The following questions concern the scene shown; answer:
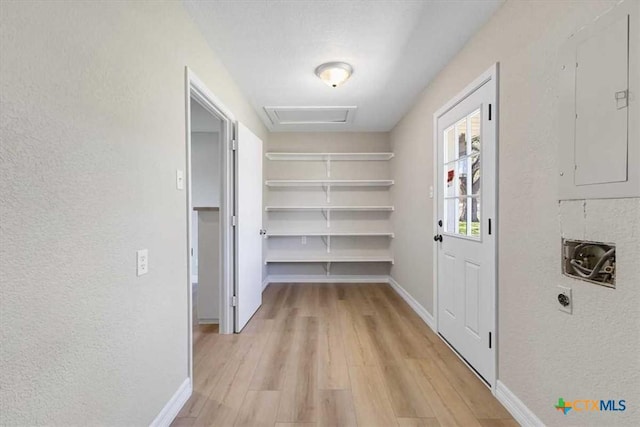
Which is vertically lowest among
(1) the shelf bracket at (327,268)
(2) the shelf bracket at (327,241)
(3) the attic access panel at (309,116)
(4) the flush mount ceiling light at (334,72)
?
(1) the shelf bracket at (327,268)

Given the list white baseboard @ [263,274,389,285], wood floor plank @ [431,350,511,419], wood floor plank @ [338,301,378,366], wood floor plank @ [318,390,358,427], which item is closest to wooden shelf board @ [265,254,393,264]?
white baseboard @ [263,274,389,285]

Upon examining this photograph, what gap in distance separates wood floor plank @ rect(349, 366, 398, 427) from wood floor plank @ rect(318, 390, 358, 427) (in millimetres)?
37

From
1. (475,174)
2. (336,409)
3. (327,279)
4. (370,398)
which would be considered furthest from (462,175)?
(327,279)

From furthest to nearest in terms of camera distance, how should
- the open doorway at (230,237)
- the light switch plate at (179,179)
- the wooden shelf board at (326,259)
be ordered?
the wooden shelf board at (326,259) < the open doorway at (230,237) < the light switch plate at (179,179)

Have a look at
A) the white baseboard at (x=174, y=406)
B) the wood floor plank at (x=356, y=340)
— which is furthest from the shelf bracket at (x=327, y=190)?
the white baseboard at (x=174, y=406)

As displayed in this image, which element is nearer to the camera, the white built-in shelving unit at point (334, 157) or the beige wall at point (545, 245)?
the beige wall at point (545, 245)

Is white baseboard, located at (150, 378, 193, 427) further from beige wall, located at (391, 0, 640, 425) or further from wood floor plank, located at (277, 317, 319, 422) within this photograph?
beige wall, located at (391, 0, 640, 425)

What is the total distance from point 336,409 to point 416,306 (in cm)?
189

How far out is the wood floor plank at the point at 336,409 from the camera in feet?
5.22

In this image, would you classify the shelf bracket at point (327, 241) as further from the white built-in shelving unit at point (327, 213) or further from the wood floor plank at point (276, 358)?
the wood floor plank at point (276, 358)

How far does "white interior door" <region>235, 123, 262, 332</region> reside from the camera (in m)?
2.78

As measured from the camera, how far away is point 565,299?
4.25 ft

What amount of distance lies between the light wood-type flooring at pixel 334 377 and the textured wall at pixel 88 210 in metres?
0.48

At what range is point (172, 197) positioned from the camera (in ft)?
5.41
